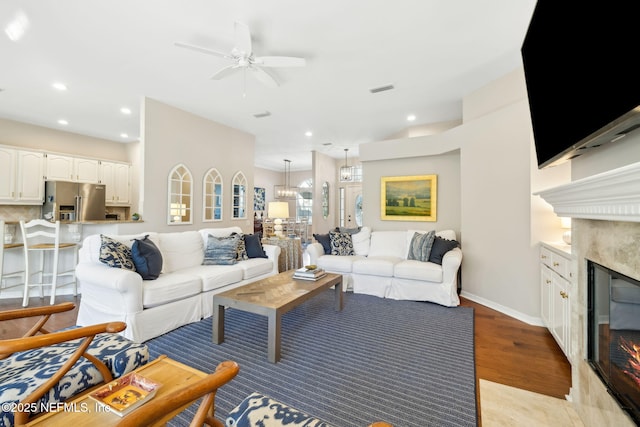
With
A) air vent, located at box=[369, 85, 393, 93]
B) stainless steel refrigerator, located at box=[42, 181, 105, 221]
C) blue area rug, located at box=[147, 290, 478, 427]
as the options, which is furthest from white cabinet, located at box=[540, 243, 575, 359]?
stainless steel refrigerator, located at box=[42, 181, 105, 221]

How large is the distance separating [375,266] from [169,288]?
2.60 meters

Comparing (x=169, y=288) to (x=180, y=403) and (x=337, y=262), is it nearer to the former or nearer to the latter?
(x=180, y=403)

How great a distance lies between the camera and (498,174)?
11.3 feet

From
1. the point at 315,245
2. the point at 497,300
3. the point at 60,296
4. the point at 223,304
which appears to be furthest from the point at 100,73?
the point at 497,300

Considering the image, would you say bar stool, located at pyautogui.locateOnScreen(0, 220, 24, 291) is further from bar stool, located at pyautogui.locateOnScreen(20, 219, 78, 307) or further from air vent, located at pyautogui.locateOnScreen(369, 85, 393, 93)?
air vent, located at pyautogui.locateOnScreen(369, 85, 393, 93)

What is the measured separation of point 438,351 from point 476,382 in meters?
0.43

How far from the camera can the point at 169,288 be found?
271cm

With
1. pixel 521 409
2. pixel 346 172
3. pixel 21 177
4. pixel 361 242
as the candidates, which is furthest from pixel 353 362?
pixel 346 172

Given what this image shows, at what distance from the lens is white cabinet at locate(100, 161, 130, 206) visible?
632 centimetres

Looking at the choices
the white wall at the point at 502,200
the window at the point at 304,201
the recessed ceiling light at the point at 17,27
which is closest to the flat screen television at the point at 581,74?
the white wall at the point at 502,200

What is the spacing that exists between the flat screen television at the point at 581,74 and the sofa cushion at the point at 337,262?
2702mm

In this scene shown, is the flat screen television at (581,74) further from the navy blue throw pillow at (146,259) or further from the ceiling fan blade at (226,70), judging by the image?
the navy blue throw pillow at (146,259)

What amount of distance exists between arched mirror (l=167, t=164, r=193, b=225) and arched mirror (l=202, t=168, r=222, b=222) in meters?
0.30

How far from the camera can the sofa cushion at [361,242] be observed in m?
4.71
